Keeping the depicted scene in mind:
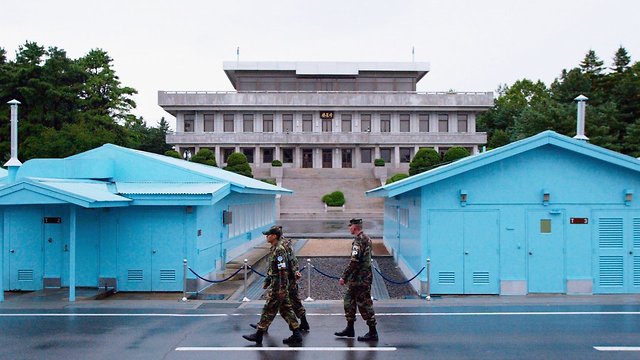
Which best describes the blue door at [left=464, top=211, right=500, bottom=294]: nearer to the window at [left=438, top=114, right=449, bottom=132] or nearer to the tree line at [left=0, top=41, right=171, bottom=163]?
the tree line at [left=0, top=41, right=171, bottom=163]

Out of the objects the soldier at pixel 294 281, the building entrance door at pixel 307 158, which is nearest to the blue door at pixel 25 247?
the soldier at pixel 294 281

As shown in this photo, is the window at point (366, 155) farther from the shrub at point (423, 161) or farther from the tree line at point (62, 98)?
the tree line at point (62, 98)

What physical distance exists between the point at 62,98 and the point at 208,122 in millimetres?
17695

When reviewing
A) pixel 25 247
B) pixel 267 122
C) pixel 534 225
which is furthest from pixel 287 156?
pixel 534 225

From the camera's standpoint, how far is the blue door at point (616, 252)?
14.6 meters

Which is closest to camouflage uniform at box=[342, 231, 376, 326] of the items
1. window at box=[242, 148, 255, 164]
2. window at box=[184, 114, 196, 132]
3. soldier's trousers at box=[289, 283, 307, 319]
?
soldier's trousers at box=[289, 283, 307, 319]

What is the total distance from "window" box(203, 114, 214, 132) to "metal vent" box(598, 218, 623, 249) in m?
56.0

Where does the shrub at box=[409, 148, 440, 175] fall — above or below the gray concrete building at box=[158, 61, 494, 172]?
below

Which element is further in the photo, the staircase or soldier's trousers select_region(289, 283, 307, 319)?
the staircase

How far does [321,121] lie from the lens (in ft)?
218

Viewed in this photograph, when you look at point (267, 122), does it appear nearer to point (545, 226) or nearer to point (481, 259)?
point (481, 259)

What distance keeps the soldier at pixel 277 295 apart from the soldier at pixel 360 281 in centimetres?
98

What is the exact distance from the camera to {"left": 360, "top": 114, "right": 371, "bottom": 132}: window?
66562mm

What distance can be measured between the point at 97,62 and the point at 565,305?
2138 inches
